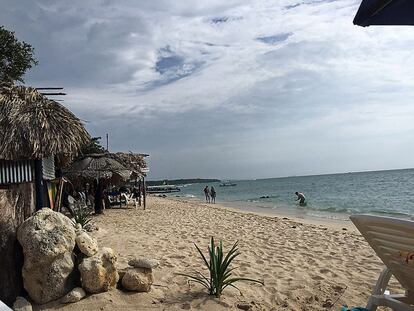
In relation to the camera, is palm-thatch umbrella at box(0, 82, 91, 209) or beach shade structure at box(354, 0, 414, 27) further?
palm-thatch umbrella at box(0, 82, 91, 209)

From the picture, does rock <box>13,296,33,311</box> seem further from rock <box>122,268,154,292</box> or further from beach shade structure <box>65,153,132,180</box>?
beach shade structure <box>65,153,132,180</box>

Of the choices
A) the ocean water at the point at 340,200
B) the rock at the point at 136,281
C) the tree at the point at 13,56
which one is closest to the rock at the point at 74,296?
the rock at the point at 136,281

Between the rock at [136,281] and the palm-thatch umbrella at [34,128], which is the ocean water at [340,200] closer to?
the palm-thatch umbrella at [34,128]

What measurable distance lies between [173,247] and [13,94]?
165 inches

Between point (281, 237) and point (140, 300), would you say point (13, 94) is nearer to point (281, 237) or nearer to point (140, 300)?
point (140, 300)

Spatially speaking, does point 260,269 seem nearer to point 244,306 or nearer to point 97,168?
point 244,306

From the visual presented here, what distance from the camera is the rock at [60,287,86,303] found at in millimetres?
3855

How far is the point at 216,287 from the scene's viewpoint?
4.23 metres

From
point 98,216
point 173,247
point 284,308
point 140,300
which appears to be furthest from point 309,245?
point 98,216

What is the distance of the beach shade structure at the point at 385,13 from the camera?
7.22 feet

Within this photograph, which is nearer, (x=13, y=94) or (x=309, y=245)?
(x=13, y=94)

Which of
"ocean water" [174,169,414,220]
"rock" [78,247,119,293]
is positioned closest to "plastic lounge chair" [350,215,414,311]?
"rock" [78,247,119,293]

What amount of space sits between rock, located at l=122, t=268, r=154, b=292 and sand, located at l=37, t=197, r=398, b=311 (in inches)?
3.0

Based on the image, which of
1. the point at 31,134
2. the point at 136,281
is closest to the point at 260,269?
the point at 136,281
